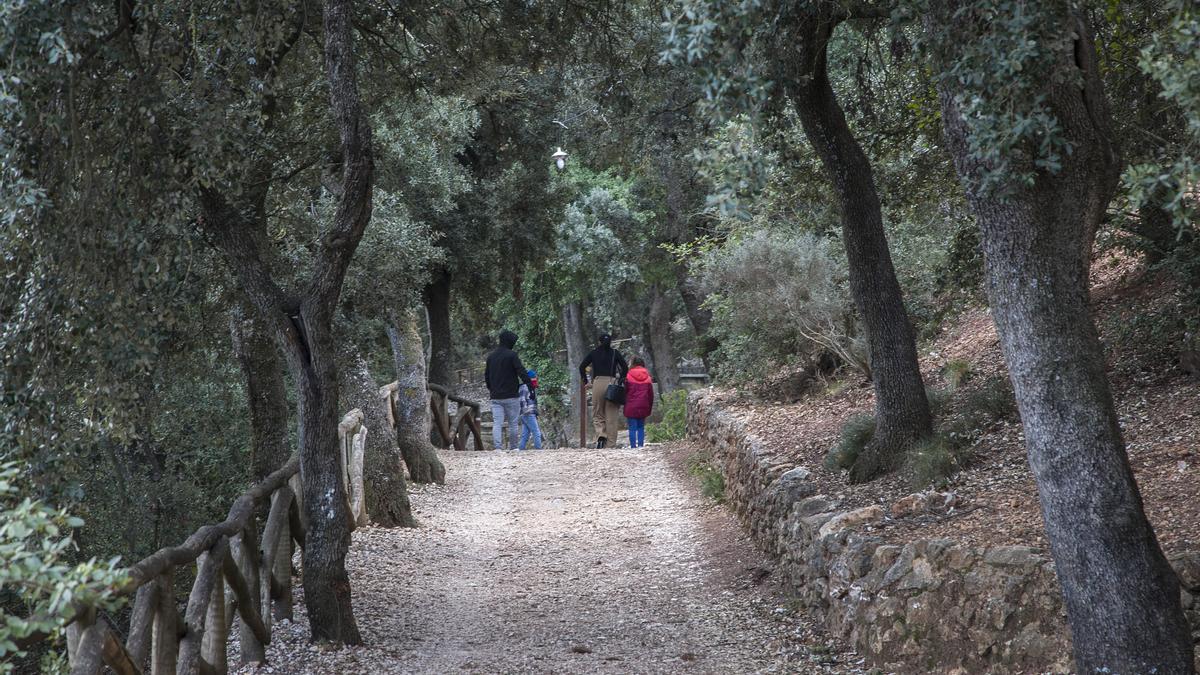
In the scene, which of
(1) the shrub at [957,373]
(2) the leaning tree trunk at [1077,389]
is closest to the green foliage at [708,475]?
(1) the shrub at [957,373]

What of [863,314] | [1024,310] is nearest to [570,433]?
[863,314]

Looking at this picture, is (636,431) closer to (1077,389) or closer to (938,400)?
(938,400)

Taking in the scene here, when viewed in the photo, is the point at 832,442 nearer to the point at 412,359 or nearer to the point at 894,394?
the point at 894,394

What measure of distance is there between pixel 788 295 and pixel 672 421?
603 centimetres

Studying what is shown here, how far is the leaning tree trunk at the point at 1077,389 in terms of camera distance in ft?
14.8

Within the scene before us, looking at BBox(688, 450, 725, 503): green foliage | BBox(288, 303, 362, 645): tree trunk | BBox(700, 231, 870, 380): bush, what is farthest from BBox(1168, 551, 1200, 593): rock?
BBox(688, 450, 725, 503): green foliage

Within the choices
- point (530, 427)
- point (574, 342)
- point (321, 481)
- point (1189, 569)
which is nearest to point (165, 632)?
point (321, 481)

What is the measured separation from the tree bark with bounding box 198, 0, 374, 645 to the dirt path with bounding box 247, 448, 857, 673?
0.53 m

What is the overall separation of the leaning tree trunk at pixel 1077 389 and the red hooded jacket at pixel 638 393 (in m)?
12.0

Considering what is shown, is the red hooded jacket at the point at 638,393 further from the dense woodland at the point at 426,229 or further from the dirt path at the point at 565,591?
the dirt path at the point at 565,591

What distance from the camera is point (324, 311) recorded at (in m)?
7.12

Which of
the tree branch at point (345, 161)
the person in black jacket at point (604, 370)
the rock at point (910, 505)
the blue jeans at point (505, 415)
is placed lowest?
the rock at point (910, 505)

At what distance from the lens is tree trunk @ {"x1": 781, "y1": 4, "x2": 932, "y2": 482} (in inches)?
Answer: 325

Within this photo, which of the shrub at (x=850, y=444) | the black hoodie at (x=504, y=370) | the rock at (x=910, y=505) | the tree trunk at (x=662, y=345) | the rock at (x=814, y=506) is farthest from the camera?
the tree trunk at (x=662, y=345)
